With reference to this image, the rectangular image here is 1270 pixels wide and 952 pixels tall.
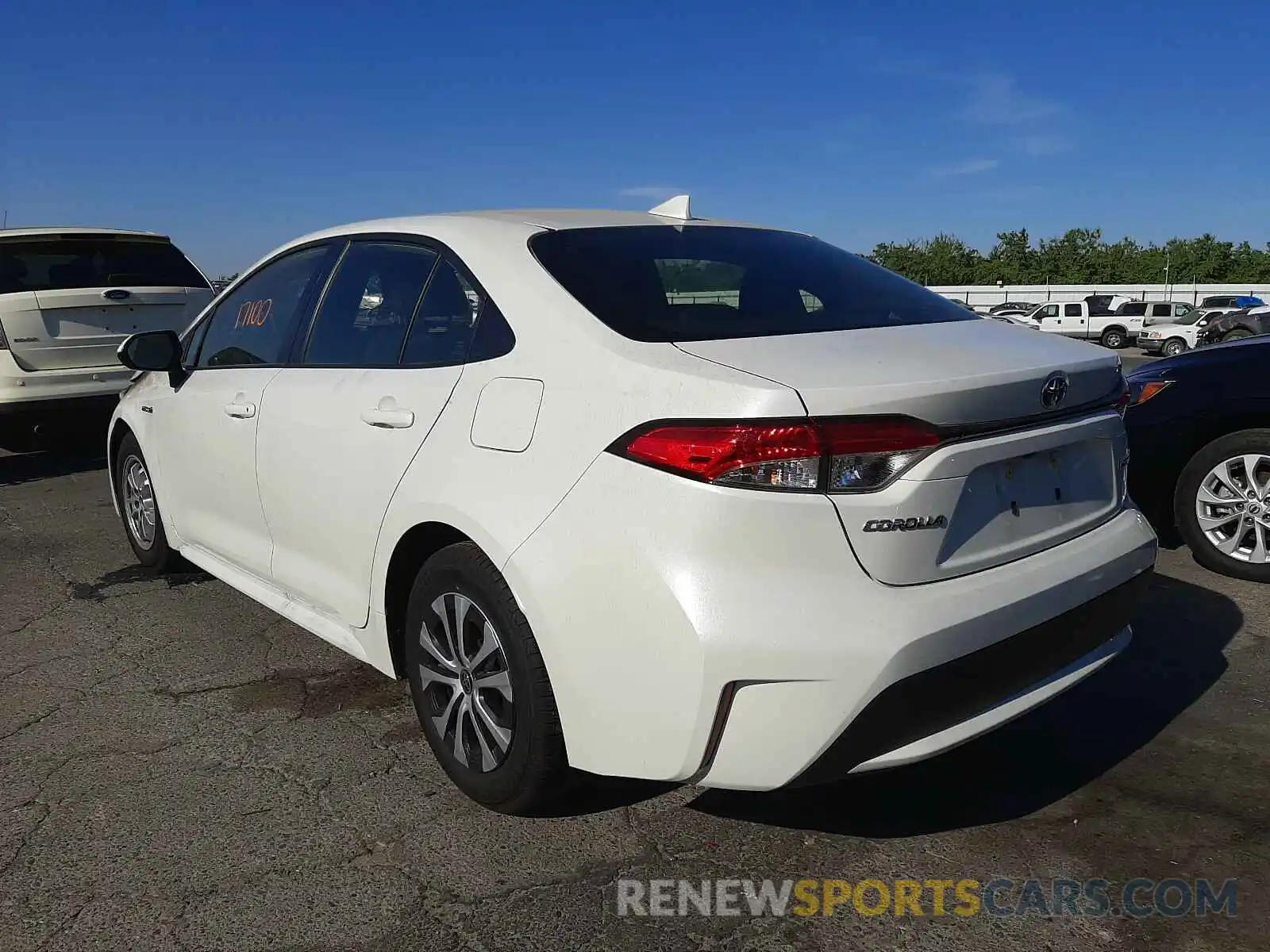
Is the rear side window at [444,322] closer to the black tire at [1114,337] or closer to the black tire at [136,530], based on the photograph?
the black tire at [136,530]

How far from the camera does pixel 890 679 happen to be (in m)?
2.07

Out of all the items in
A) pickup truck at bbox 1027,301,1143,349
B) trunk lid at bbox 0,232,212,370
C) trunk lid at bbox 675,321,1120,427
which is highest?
trunk lid at bbox 0,232,212,370

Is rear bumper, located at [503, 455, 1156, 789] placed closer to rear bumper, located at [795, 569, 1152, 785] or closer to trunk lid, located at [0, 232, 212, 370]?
rear bumper, located at [795, 569, 1152, 785]

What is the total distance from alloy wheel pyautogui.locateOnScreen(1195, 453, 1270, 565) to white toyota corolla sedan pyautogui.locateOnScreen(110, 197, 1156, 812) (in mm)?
2395

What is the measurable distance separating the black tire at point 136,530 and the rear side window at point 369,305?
5.46ft

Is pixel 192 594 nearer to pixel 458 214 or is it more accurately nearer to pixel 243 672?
pixel 243 672

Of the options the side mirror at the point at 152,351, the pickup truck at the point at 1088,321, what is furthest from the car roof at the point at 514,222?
the pickup truck at the point at 1088,321

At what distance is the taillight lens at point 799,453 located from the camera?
2072mm

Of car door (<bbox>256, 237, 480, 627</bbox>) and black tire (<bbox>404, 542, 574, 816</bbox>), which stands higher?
car door (<bbox>256, 237, 480, 627</bbox>)

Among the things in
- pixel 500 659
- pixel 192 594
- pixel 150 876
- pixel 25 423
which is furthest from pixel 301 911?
pixel 25 423

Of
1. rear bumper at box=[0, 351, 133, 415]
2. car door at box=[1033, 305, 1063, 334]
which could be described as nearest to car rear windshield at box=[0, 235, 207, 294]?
rear bumper at box=[0, 351, 133, 415]

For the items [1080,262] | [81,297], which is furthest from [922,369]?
[1080,262]

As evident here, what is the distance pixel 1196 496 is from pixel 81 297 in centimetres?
702

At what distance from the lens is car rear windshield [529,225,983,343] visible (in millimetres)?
2531
